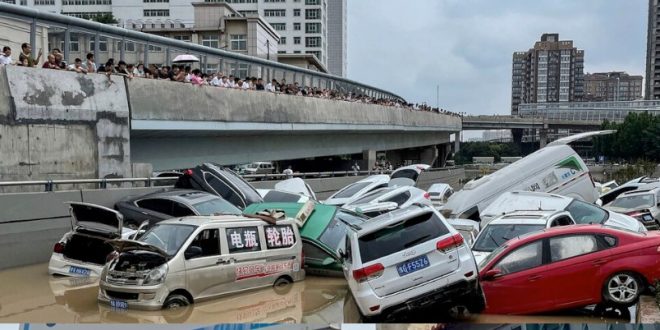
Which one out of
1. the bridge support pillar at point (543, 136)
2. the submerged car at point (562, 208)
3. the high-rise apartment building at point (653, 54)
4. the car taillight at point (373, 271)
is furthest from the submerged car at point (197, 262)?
the high-rise apartment building at point (653, 54)

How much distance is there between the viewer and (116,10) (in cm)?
8900

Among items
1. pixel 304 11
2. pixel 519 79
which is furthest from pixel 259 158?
pixel 519 79

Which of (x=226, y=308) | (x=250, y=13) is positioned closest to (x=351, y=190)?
(x=226, y=308)

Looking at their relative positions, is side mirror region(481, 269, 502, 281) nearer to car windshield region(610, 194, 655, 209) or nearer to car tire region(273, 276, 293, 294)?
car tire region(273, 276, 293, 294)

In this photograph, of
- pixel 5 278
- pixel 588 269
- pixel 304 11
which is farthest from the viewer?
pixel 304 11

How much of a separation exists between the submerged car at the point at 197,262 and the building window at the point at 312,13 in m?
92.2

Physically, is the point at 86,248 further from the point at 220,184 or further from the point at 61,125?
the point at 61,125

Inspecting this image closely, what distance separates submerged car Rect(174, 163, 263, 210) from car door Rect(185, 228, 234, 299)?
5.80 metres

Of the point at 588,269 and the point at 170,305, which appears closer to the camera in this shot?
the point at 588,269

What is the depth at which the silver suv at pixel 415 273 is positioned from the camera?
27.8ft

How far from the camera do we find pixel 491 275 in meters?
9.34

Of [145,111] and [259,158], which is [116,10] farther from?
[145,111]

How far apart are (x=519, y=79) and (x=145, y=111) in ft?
544

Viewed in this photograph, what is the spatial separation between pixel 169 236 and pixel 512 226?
6.16 meters
